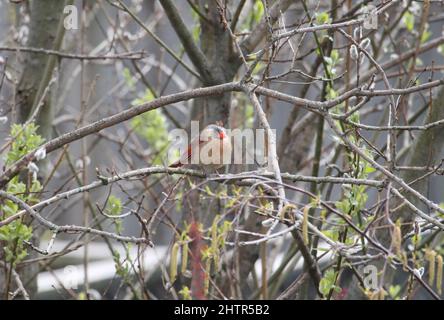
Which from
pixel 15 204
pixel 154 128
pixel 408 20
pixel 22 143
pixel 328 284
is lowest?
pixel 328 284

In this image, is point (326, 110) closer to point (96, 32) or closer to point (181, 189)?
point (181, 189)

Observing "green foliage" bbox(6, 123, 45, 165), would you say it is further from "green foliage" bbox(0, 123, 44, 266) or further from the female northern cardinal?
the female northern cardinal

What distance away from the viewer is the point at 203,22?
14.1 feet

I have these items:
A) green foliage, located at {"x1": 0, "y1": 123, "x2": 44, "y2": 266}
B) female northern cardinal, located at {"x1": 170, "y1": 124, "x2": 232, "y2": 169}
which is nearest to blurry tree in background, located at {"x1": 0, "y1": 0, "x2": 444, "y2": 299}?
green foliage, located at {"x1": 0, "y1": 123, "x2": 44, "y2": 266}

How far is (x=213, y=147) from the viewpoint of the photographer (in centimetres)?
403

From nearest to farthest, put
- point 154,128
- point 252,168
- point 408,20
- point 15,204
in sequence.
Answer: point 15,204 → point 252,168 → point 408,20 → point 154,128

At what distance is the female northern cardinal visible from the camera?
3.98 metres

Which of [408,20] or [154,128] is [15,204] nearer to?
[154,128]

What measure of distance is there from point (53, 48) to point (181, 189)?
108 centimetres

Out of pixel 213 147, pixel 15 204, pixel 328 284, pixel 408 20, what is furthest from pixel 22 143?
pixel 408 20

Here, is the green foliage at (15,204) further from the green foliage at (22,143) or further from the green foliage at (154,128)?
the green foliage at (154,128)

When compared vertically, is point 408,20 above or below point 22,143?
above

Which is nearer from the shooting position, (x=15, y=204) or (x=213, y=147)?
(x=15, y=204)
